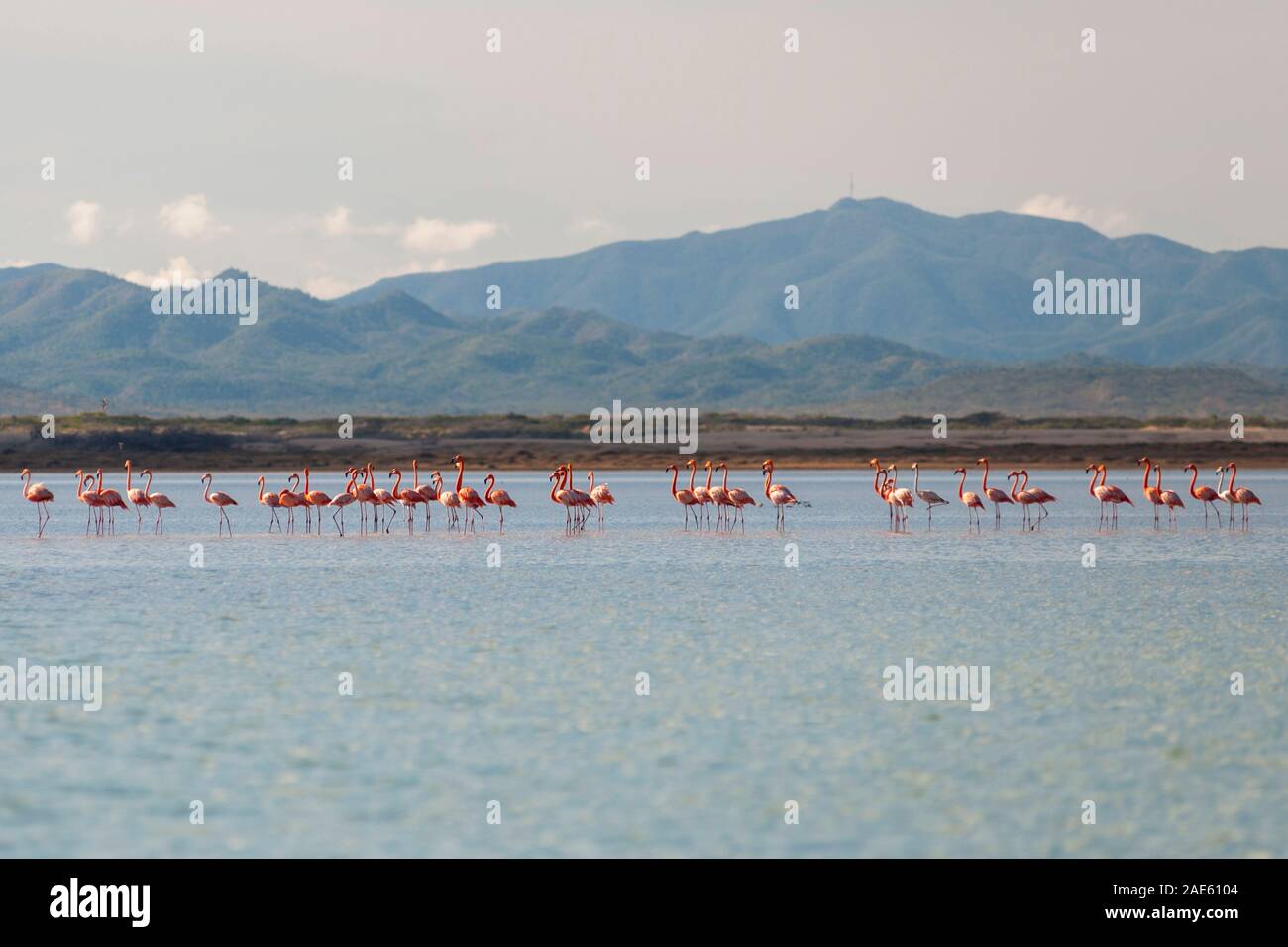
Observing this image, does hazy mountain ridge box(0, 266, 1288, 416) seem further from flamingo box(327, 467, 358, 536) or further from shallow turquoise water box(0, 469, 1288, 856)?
shallow turquoise water box(0, 469, 1288, 856)

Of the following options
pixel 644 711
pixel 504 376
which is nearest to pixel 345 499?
pixel 644 711

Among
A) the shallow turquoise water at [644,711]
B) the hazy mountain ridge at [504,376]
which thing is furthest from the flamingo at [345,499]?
the hazy mountain ridge at [504,376]

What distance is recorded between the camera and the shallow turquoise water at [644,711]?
396 inches

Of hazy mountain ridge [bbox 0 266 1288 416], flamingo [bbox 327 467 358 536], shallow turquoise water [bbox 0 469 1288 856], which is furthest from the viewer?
hazy mountain ridge [bbox 0 266 1288 416]

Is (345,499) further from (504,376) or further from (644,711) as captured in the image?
(504,376)

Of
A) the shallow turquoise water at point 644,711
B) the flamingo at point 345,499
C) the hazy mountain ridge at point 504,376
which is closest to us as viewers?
the shallow turquoise water at point 644,711

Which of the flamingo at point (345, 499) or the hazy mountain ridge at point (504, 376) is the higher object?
the hazy mountain ridge at point (504, 376)

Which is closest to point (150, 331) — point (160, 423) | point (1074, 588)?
point (160, 423)

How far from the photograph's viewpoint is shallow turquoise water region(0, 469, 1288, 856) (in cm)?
1005

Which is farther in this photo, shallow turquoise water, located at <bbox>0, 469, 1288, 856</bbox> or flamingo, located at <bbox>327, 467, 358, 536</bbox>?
flamingo, located at <bbox>327, 467, 358, 536</bbox>

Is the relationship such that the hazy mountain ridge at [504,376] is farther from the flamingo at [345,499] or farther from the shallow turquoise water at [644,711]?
the shallow turquoise water at [644,711]

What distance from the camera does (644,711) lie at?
13.3m

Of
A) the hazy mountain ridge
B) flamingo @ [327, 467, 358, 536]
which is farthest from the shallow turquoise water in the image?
the hazy mountain ridge
